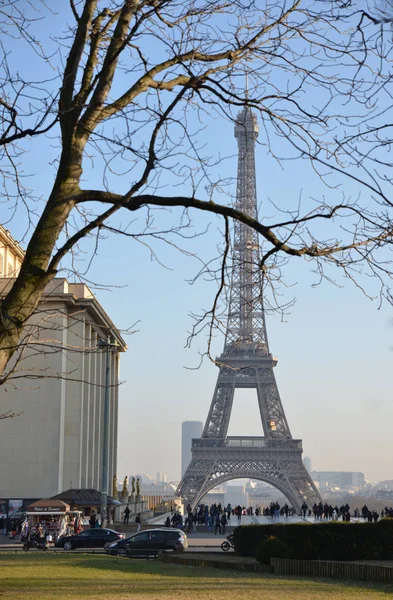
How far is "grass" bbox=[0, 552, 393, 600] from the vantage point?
49.5 feet

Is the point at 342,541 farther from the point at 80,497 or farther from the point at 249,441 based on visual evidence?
the point at 249,441

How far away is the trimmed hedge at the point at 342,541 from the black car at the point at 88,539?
15388mm

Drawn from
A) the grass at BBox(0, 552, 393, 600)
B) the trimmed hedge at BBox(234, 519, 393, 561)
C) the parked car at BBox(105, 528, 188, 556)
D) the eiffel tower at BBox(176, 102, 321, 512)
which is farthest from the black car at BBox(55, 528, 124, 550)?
the eiffel tower at BBox(176, 102, 321, 512)

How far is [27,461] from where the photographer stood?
196 ft

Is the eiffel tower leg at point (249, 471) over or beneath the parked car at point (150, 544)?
over

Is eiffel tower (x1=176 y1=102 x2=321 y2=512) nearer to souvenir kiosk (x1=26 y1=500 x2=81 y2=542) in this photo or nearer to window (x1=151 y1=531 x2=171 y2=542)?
souvenir kiosk (x1=26 y1=500 x2=81 y2=542)

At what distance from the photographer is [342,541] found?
2584 cm

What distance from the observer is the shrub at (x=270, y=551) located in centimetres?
2402

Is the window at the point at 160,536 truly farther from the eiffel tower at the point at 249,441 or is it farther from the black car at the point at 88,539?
the eiffel tower at the point at 249,441

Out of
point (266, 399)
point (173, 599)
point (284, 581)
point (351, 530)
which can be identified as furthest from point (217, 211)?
point (266, 399)

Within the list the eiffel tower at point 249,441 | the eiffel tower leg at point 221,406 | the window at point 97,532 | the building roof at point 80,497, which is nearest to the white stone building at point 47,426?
the building roof at point 80,497

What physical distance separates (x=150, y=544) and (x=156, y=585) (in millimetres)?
17758

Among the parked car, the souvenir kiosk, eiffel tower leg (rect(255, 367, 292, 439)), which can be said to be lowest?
the parked car

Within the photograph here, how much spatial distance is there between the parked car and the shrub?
1019 centimetres
